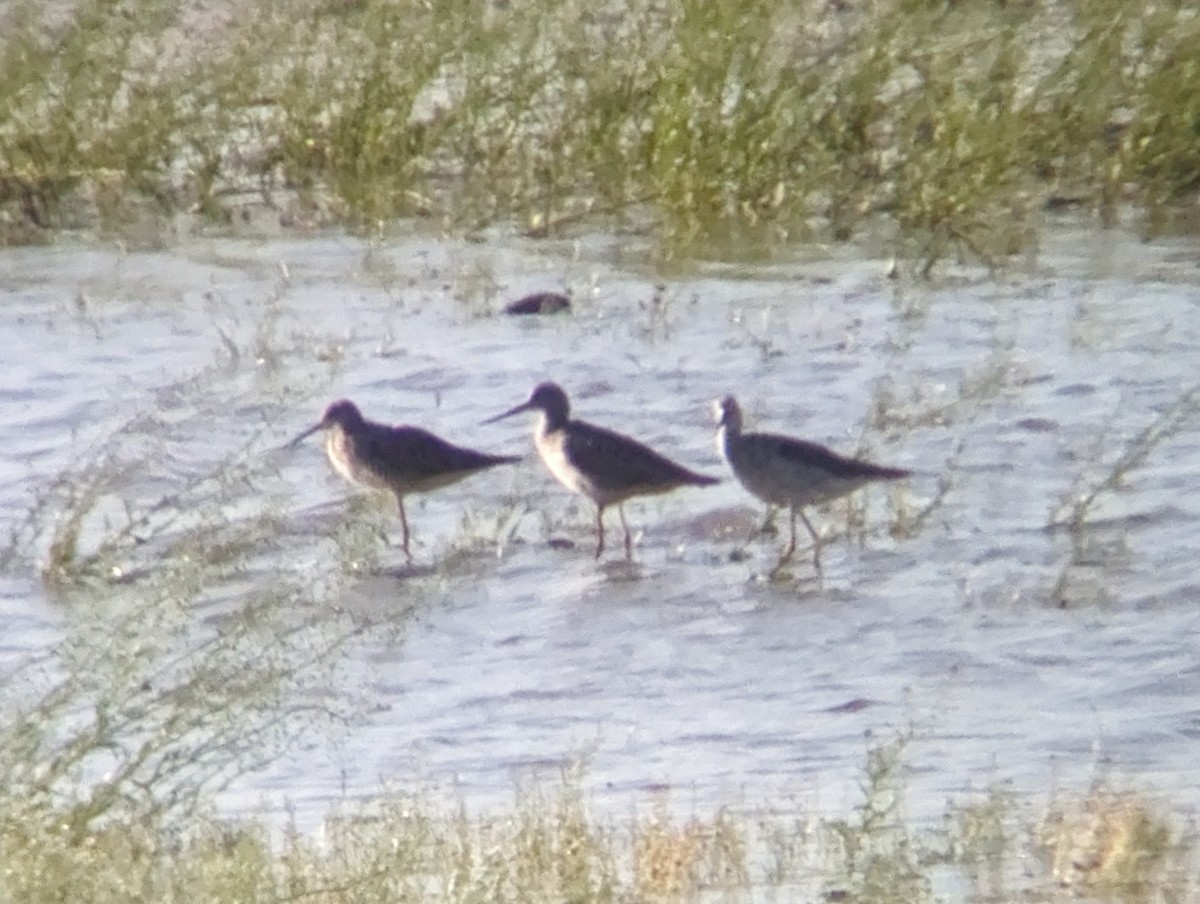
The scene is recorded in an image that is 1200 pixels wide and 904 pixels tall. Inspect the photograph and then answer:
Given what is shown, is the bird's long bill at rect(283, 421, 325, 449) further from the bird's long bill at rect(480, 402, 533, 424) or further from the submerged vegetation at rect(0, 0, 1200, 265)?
the submerged vegetation at rect(0, 0, 1200, 265)

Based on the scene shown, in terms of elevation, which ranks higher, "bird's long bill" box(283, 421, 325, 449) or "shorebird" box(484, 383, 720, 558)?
"shorebird" box(484, 383, 720, 558)

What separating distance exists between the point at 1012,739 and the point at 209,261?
749 centimetres

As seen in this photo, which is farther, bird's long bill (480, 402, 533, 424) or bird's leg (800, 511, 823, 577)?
bird's long bill (480, 402, 533, 424)

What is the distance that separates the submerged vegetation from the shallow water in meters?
0.42

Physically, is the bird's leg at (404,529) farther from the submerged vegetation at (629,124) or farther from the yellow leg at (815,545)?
the submerged vegetation at (629,124)

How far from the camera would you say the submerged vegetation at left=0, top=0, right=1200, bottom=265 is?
46.9ft

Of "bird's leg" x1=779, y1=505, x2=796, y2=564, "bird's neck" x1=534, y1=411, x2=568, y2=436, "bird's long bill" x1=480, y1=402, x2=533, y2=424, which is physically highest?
"bird's neck" x1=534, y1=411, x2=568, y2=436

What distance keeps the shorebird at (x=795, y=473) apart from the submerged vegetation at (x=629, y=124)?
3.93 m

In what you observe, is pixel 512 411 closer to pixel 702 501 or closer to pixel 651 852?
pixel 702 501

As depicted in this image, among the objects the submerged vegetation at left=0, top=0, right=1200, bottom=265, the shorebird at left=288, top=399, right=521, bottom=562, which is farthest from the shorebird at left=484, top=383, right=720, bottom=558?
the submerged vegetation at left=0, top=0, right=1200, bottom=265

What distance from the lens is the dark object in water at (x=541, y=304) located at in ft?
43.0

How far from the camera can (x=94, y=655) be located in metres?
6.18

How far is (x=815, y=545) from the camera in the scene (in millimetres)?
9938

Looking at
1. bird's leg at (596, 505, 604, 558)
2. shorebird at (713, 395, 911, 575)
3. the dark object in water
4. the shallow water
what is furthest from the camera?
the dark object in water
